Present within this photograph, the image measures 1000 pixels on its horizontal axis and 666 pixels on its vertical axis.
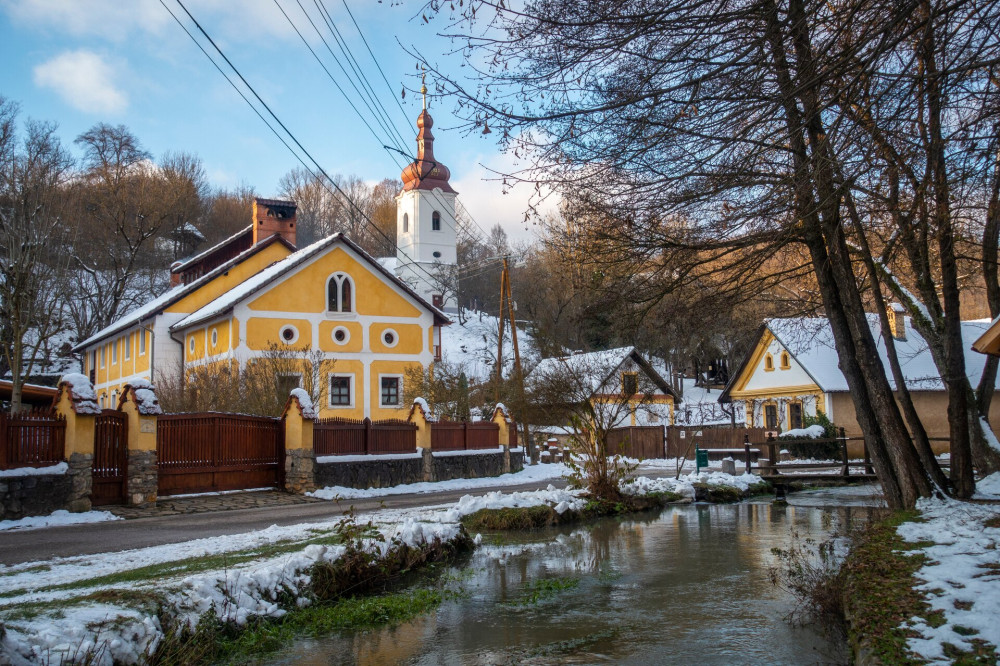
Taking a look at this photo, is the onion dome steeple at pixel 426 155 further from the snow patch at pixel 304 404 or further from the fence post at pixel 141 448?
the fence post at pixel 141 448

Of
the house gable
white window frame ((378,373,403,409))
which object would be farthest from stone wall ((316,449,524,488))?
the house gable

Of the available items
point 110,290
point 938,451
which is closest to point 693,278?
point 938,451

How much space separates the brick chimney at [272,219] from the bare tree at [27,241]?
9450 mm

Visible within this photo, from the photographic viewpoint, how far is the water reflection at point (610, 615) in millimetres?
6961

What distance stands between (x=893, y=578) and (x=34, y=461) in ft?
47.7

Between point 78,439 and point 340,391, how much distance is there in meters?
21.1

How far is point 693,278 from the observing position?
1151 centimetres

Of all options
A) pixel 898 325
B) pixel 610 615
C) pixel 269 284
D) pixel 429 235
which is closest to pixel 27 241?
pixel 269 284

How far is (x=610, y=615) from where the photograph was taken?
8250mm

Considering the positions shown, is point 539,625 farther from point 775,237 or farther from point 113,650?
point 775,237

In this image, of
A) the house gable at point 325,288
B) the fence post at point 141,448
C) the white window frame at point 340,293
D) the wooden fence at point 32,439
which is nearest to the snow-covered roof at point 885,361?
the house gable at point 325,288

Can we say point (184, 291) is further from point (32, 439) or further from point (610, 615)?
point (610, 615)

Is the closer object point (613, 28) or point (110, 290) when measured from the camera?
point (613, 28)

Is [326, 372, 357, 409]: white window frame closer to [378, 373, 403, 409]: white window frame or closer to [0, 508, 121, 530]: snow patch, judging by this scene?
[378, 373, 403, 409]: white window frame
